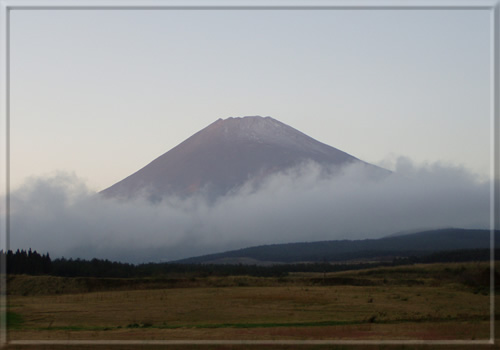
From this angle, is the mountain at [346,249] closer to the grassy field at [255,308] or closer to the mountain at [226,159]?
the mountain at [226,159]

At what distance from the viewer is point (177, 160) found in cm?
7838

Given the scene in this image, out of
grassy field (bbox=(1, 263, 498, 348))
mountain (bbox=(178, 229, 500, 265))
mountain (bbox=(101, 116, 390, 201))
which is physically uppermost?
mountain (bbox=(101, 116, 390, 201))

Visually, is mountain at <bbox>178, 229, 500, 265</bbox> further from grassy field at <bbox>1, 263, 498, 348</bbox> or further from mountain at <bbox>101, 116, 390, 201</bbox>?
grassy field at <bbox>1, 263, 498, 348</bbox>

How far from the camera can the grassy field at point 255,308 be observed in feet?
65.9

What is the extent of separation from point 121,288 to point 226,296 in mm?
7744

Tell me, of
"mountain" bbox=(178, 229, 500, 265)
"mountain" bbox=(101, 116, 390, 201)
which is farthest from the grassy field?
"mountain" bbox=(178, 229, 500, 265)

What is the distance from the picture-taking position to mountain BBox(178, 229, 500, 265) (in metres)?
76.0

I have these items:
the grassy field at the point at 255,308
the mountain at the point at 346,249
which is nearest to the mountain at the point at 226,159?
the mountain at the point at 346,249

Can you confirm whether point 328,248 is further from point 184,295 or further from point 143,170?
point 184,295

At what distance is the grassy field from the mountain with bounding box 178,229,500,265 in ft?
107

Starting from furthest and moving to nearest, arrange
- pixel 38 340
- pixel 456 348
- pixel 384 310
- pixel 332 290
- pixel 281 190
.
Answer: pixel 281 190
pixel 332 290
pixel 384 310
pixel 38 340
pixel 456 348

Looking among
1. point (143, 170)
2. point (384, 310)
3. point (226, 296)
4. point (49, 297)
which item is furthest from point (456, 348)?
point (143, 170)

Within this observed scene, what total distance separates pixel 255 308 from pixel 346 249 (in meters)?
55.5

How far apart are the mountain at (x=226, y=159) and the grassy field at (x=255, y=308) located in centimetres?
3170
